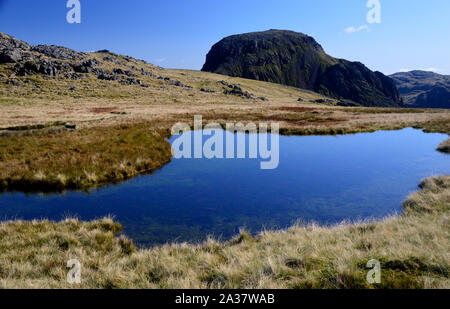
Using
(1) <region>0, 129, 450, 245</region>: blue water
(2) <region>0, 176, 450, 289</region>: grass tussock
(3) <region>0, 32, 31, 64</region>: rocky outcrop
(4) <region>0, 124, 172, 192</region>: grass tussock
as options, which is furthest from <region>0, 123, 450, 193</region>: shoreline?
(3) <region>0, 32, 31, 64</region>: rocky outcrop

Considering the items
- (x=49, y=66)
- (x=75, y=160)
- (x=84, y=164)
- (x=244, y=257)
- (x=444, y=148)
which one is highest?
(x=49, y=66)

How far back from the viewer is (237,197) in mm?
13875

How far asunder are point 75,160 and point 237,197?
11571mm

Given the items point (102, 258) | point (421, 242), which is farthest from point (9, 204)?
point (421, 242)

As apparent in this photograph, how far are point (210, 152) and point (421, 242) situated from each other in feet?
62.0

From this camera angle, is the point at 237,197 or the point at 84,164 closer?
the point at 237,197

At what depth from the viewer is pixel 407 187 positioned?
15.1 metres

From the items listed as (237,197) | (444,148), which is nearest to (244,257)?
(237,197)

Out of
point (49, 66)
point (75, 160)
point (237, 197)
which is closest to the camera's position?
point (237, 197)

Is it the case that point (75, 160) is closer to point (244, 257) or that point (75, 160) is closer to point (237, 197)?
point (237, 197)

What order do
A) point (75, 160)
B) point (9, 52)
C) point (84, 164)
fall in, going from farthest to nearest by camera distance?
1. point (9, 52)
2. point (75, 160)
3. point (84, 164)

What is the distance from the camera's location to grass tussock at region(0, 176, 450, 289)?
592cm

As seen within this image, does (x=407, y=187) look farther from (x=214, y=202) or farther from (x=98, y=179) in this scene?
(x=98, y=179)
